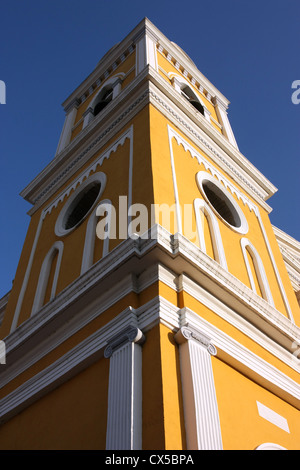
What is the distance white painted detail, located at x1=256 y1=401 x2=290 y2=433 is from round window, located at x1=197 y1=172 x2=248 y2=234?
3799mm

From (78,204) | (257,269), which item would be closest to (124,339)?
(257,269)

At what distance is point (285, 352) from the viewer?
7941mm

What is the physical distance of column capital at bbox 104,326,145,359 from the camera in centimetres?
578

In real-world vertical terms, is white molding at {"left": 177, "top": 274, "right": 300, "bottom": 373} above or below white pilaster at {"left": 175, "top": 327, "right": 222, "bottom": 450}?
above

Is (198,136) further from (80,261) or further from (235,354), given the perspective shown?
(235,354)

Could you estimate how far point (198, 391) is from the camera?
Result: 539cm

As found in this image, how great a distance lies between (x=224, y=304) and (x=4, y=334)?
4348 millimetres

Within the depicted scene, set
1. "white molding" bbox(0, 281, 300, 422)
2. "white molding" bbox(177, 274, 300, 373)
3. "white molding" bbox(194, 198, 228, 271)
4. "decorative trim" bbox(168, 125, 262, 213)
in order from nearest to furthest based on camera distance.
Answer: "white molding" bbox(0, 281, 300, 422), "white molding" bbox(177, 274, 300, 373), "white molding" bbox(194, 198, 228, 271), "decorative trim" bbox(168, 125, 262, 213)

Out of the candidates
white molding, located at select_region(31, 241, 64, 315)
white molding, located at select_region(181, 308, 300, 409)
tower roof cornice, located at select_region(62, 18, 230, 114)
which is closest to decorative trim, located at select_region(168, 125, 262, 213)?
white molding, located at select_region(31, 241, 64, 315)

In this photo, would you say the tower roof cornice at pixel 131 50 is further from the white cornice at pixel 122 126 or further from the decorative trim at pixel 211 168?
the decorative trim at pixel 211 168

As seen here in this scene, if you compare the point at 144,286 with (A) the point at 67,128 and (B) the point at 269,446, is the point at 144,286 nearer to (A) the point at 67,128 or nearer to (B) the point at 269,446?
(B) the point at 269,446

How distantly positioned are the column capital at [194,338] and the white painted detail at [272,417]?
1.09 metres

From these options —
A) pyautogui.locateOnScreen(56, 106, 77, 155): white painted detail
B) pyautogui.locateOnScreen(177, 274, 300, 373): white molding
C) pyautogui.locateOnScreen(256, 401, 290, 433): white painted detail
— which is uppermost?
pyautogui.locateOnScreen(56, 106, 77, 155): white painted detail

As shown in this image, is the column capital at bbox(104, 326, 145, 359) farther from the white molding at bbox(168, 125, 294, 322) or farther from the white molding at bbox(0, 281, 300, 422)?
the white molding at bbox(168, 125, 294, 322)
